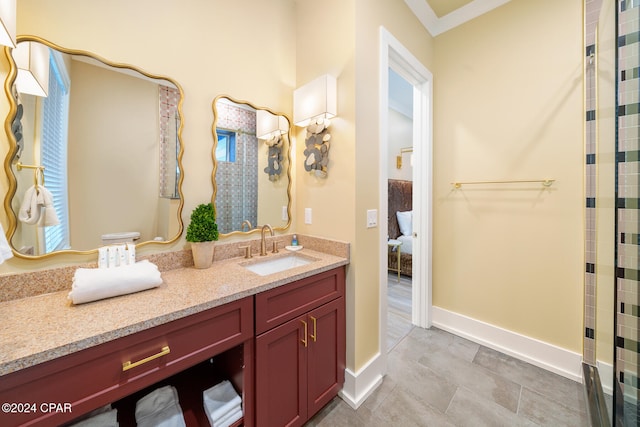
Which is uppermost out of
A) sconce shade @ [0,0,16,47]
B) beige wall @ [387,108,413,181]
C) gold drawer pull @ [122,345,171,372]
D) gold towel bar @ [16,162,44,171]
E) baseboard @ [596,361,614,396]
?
beige wall @ [387,108,413,181]

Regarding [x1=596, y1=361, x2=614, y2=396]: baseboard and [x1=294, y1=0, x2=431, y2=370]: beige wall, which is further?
[x1=294, y1=0, x2=431, y2=370]: beige wall

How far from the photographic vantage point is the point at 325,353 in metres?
1.45

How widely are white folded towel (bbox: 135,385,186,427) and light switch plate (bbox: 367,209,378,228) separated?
1.36 meters

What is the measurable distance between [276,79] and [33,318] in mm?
1856

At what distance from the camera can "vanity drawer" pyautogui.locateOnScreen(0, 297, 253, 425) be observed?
0.68m

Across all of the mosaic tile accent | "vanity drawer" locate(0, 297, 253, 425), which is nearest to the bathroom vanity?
"vanity drawer" locate(0, 297, 253, 425)

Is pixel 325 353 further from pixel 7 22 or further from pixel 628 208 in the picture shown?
pixel 7 22

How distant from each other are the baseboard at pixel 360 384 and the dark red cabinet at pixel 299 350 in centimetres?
5

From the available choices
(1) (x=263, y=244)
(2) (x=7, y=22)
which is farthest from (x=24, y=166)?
(1) (x=263, y=244)

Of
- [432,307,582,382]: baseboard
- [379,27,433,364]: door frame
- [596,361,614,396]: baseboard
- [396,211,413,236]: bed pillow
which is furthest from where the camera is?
[396,211,413,236]: bed pillow

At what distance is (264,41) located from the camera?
1803 millimetres

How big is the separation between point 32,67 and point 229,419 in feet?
5.63

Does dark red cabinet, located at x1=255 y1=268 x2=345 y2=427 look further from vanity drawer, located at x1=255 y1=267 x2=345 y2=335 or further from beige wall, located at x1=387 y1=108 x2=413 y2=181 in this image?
beige wall, located at x1=387 y1=108 x2=413 y2=181

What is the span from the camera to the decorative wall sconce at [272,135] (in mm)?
1791
